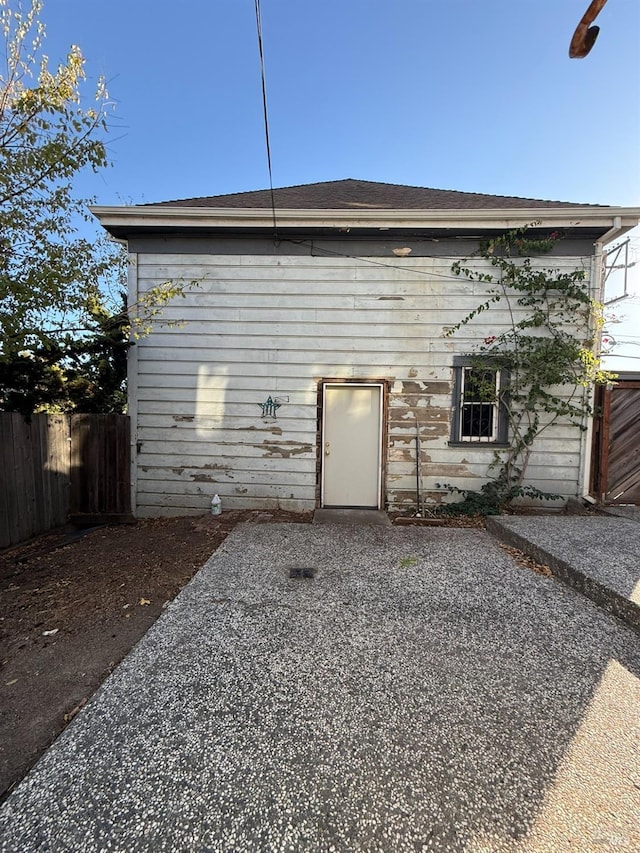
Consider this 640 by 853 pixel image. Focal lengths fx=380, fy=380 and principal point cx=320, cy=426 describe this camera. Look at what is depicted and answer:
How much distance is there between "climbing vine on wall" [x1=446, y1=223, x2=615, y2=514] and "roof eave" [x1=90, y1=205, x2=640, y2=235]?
253 mm

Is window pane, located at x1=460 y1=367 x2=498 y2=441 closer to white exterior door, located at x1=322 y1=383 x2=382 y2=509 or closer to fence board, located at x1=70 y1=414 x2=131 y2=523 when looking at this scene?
white exterior door, located at x1=322 y1=383 x2=382 y2=509

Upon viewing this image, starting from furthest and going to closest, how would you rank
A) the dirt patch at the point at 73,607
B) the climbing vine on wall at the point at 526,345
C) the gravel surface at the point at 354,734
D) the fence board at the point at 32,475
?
the climbing vine on wall at the point at 526,345 < the fence board at the point at 32,475 < the dirt patch at the point at 73,607 < the gravel surface at the point at 354,734

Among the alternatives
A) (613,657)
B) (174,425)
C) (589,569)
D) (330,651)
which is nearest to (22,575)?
(174,425)

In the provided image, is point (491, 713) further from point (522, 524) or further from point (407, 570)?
point (522, 524)

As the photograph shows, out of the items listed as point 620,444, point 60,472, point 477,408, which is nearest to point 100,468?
point 60,472

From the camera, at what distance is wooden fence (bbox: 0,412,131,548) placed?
14.7 ft

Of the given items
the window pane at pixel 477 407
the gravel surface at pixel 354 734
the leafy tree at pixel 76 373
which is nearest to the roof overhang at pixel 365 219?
the leafy tree at pixel 76 373

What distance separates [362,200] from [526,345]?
11.4ft

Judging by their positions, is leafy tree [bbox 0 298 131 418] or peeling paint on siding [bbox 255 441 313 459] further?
peeling paint on siding [bbox 255 441 313 459]

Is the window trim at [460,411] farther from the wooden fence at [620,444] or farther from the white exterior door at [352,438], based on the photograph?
the wooden fence at [620,444]

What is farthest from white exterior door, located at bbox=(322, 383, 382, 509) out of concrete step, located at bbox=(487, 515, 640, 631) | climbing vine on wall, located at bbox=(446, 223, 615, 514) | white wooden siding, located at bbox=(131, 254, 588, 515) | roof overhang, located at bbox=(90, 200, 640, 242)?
roof overhang, located at bbox=(90, 200, 640, 242)

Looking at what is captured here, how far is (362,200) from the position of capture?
20.2 ft

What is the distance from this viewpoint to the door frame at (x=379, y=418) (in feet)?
18.5

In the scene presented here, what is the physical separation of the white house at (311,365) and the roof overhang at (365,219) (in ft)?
0.10
